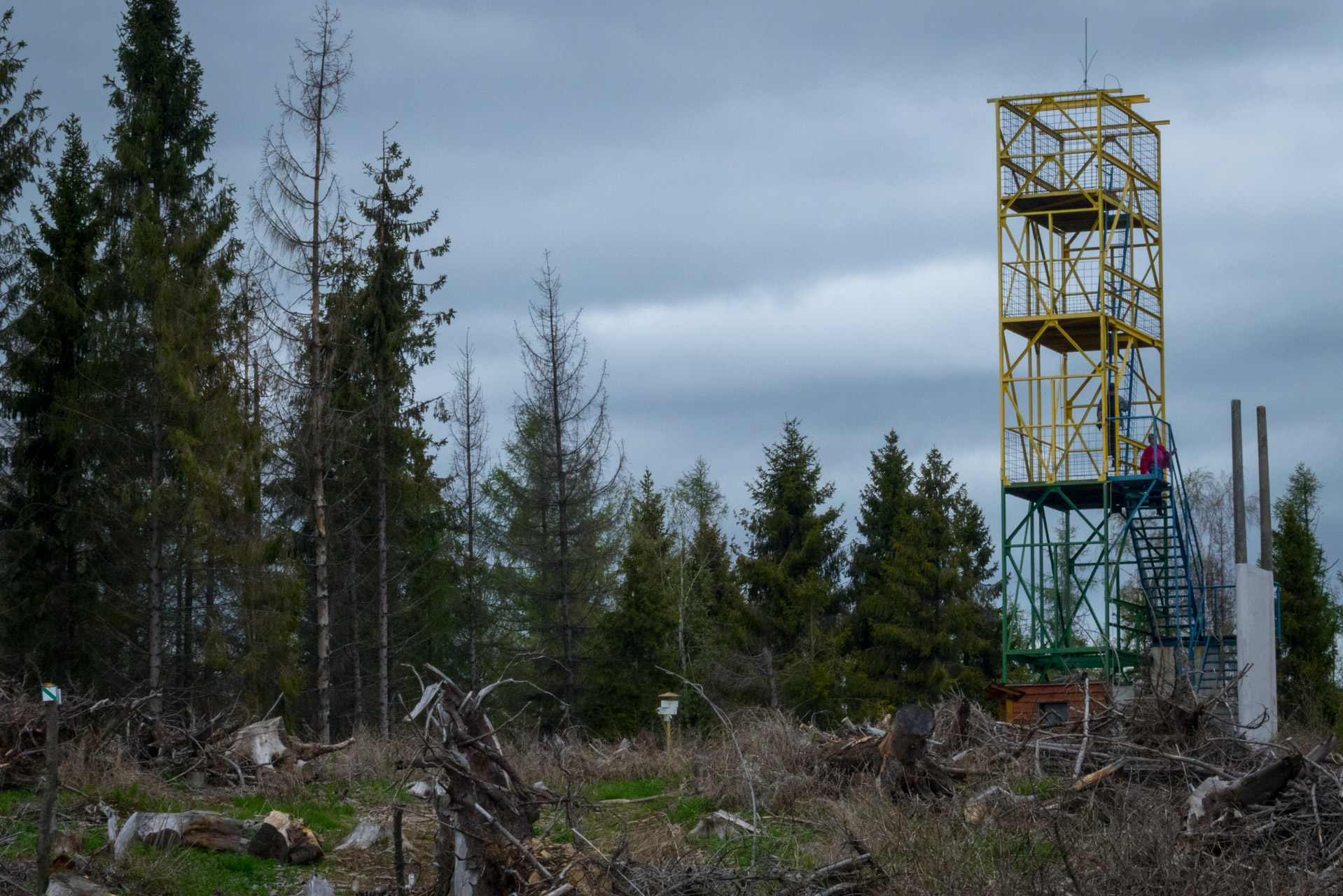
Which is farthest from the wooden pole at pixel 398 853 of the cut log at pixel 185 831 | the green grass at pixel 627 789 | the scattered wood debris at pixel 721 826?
the green grass at pixel 627 789

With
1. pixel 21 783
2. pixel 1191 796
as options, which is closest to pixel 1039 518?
pixel 1191 796

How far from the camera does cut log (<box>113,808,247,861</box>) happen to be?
11.1 metres

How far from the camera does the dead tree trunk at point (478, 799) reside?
8.49 meters

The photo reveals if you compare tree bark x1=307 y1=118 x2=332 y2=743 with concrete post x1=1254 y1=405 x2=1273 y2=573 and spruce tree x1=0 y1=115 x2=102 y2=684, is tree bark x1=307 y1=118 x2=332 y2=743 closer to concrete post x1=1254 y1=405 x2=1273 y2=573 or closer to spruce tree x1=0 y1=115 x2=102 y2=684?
spruce tree x1=0 y1=115 x2=102 y2=684

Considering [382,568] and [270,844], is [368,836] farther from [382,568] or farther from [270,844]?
[382,568]

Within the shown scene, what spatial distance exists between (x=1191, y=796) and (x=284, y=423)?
786 inches

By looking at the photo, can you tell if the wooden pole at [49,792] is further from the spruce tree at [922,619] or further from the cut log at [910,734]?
the spruce tree at [922,619]

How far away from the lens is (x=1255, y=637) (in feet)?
56.9

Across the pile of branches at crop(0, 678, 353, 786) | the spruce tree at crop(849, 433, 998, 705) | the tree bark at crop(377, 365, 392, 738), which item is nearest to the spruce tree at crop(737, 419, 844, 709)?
the spruce tree at crop(849, 433, 998, 705)

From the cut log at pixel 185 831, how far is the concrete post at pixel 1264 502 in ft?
73.1

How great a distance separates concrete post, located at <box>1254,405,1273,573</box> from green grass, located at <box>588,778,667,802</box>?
53.4 feet

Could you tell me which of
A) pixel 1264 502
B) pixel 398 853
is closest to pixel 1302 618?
pixel 1264 502

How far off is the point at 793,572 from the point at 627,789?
20344mm

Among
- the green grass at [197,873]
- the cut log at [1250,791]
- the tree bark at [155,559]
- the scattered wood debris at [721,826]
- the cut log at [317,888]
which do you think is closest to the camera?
the cut log at [1250,791]
